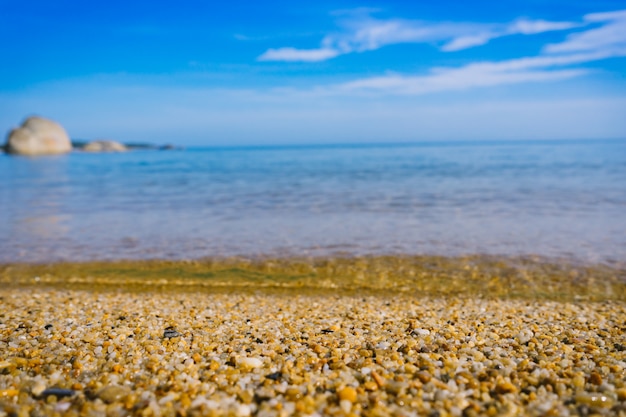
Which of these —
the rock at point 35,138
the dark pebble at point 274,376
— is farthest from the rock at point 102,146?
the dark pebble at point 274,376

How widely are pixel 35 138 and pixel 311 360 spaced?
109m

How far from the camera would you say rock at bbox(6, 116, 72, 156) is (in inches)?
3671

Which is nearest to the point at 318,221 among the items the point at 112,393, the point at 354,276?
the point at 354,276

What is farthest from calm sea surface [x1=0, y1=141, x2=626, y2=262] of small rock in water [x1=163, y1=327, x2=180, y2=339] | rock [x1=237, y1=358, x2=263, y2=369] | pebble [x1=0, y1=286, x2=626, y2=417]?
rock [x1=237, y1=358, x2=263, y2=369]

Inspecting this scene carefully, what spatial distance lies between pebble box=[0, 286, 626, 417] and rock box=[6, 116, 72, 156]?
103416 mm

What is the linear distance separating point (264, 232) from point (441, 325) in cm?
847

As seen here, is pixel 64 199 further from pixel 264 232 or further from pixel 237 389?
pixel 237 389

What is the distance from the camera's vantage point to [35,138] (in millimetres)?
94875

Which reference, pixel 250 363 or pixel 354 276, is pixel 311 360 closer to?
pixel 250 363

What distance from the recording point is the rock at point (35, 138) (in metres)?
93.2

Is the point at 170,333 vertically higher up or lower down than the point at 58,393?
lower down

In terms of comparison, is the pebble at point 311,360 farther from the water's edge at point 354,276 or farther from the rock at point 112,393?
the water's edge at point 354,276

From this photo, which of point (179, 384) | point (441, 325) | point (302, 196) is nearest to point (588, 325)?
point (441, 325)

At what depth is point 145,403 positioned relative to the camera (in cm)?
383
